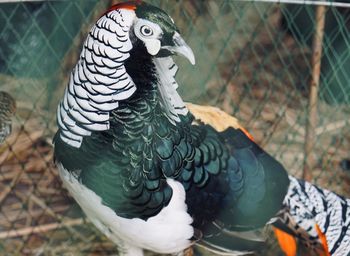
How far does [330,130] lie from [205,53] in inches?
22.2

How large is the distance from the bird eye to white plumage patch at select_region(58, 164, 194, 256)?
326 millimetres

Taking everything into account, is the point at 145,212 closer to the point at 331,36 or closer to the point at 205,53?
the point at 205,53

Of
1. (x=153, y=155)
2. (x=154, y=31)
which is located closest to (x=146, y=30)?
(x=154, y=31)

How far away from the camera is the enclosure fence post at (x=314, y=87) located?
228 centimetres

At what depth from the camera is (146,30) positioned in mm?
1387

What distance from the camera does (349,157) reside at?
8.82 ft

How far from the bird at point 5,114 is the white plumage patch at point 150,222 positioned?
0.57 metres

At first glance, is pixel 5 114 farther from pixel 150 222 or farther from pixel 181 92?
pixel 150 222

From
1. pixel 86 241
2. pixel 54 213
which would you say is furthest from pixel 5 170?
pixel 86 241

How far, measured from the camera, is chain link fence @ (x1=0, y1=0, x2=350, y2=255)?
7.52ft

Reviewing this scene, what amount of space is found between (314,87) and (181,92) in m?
0.43

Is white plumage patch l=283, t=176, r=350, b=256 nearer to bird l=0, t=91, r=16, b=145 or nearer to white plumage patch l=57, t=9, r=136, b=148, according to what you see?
white plumage patch l=57, t=9, r=136, b=148

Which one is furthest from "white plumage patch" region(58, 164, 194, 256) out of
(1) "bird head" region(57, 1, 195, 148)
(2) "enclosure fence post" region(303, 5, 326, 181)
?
(2) "enclosure fence post" region(303, 5, 326, 181)

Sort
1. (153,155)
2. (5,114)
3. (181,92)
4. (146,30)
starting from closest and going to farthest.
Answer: (146,30)
(153,155)
(5,114)
(181,92)
